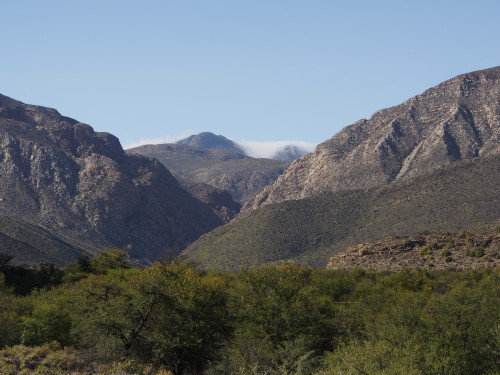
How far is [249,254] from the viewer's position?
121m

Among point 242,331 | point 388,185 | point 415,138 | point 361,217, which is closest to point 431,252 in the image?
point 361,217

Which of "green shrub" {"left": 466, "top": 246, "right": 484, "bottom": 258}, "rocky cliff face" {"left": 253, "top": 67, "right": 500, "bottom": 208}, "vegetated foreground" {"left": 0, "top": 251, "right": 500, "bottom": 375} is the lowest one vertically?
"green shrub" {"left": 466, "top": 246, "right": 484, "bottom": 258}

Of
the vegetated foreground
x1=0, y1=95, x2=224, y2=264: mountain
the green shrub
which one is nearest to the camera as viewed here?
the vegetated foreground

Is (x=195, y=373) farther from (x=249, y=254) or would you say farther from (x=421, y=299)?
(x=249, y=254)

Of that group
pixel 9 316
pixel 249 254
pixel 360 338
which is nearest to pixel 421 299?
pixel 360 338

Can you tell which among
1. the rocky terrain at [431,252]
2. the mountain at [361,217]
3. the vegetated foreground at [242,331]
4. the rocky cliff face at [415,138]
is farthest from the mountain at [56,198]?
the vegetated foreground at [242,331]

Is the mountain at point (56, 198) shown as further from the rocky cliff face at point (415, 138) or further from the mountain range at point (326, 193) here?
the rocky cliff face at point (415, 138)

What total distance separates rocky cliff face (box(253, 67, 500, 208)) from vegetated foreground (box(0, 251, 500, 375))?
8971 cm

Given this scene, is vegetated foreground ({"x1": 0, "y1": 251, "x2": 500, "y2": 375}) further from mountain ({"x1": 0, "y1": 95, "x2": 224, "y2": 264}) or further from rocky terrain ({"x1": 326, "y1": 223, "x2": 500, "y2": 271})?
mountain ({"x1": 0, "y1": 95, "x2": 224, "y2": 264})

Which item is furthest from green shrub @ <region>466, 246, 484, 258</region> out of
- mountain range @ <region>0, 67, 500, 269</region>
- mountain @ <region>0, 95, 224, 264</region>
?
mountain @ <region>0, 95, 224, 264</region>

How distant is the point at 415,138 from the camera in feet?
486

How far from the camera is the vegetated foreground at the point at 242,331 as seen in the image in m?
36.3

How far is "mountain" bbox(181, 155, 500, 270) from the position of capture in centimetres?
10600

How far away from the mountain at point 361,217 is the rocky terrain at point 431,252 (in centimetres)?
1387
